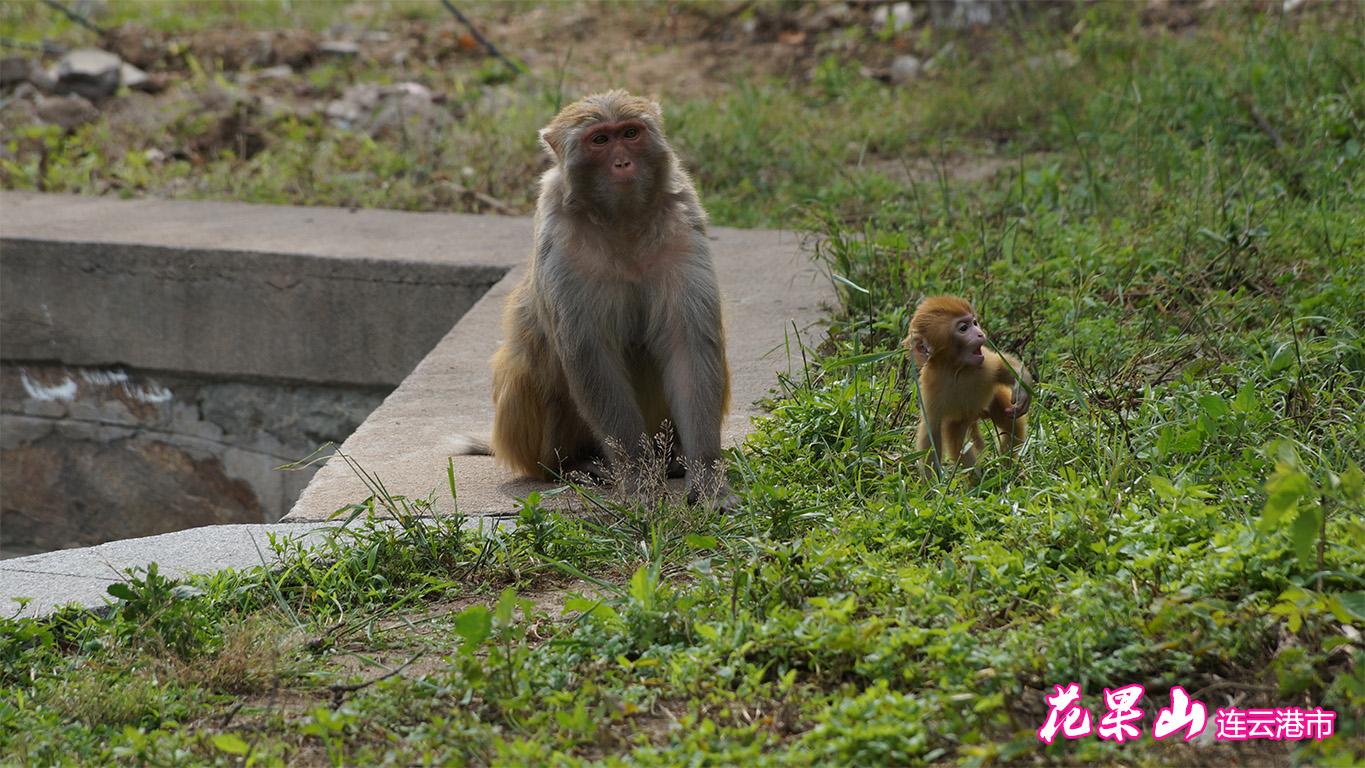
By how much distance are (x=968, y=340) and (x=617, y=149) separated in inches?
45.0

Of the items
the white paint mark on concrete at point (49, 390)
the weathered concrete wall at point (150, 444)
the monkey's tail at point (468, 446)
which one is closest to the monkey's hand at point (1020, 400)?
the monkey's tail at point (468, 446)

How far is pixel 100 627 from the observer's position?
295 cm

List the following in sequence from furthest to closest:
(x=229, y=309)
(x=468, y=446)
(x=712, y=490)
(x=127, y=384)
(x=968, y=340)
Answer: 1. (x=127, y=384)
2. (x=229, y=309)
3. (x=468, y=446)
4. (x=712, y=490)
5. (x=968, y=340)

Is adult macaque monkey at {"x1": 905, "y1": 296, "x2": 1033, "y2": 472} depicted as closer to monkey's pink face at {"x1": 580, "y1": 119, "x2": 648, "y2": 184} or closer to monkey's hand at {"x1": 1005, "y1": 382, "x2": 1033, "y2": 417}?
monkey's hand at {"x1": 1005, "y1": 382, "x2": 1033, "y2": 417}

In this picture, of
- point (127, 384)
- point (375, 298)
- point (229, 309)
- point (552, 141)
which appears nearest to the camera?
point (552, 141)

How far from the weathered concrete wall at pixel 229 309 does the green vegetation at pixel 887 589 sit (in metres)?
2.19

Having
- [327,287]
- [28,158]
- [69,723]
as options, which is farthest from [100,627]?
[28,158]

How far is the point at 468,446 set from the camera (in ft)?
14.0

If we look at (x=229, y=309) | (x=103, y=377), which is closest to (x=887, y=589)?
(x=229, y=309)

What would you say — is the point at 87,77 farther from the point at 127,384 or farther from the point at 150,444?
the point at 150,444

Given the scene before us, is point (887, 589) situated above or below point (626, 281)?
below

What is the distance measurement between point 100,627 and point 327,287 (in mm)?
3133

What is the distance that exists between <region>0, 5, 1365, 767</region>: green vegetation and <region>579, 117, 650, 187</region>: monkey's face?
0.86 meters

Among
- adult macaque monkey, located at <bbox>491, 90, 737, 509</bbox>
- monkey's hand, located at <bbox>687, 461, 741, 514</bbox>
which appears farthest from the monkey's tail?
monkey's hand, located at <bbox>687, 461, 741, 514</bbox>
